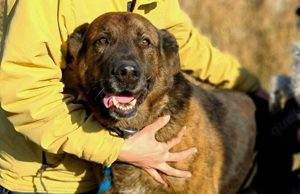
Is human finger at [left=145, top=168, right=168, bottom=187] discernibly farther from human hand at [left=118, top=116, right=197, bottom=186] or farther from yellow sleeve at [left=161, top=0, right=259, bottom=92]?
yellow sleeve at [left=161, top=0, right=259, bottom=92]

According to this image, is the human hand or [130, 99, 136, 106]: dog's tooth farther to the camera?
the human hand

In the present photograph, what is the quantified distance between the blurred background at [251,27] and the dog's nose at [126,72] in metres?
3.99

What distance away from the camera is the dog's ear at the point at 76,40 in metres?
3.73

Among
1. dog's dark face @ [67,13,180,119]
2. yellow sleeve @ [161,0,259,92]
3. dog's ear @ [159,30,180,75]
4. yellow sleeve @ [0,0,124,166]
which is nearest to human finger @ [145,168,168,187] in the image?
yellow sleeve @ [0,0,124,166]

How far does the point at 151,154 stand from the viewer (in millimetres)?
3791

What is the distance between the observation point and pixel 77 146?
12.0 ft

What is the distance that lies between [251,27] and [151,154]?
4.08 metres

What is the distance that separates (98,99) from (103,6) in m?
0.51

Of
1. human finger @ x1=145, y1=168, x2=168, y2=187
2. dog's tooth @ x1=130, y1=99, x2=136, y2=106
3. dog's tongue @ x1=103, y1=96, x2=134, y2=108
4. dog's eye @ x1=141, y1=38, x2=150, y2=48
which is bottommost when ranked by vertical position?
human finger @ x1=145, y1=168, x2=168, y2=187

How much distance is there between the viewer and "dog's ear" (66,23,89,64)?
147 inches

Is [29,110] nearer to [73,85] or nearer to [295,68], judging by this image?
[73,85]

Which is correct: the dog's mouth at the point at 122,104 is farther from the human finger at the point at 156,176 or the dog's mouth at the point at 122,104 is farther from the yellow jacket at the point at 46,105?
the human finger at the point at 156,176

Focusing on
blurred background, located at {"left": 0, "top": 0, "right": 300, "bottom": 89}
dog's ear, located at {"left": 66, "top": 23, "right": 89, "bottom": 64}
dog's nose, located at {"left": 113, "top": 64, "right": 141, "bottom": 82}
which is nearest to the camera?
dog's nose, located at {"left": 113, "top": 64, "right": 141, "bottom": 82}

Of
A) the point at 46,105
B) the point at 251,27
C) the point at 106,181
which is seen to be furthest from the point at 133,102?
the point at 251,27
